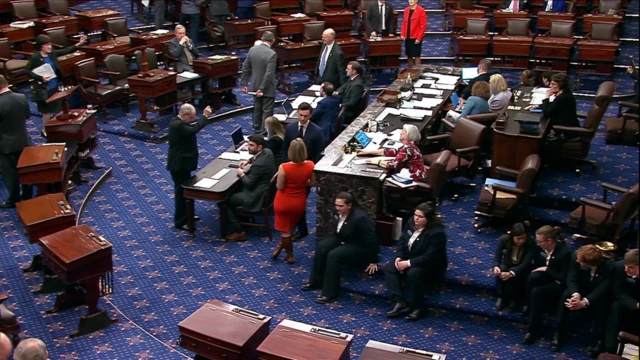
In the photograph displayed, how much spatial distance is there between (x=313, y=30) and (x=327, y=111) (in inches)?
157

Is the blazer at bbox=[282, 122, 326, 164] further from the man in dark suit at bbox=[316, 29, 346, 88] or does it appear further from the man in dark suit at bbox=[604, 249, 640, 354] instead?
the man in dark suit at bbox=[604, 249, 640, 354]

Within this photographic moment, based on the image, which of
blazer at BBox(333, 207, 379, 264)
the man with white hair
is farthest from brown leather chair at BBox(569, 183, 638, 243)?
the man with white hair

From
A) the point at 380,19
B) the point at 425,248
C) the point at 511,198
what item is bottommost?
the point at 425,248

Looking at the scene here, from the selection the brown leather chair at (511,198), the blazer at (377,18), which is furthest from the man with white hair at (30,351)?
the blazer at (377,18)

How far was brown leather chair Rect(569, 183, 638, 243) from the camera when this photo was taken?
7445 mm

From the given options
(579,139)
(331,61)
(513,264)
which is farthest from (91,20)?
(513,264)

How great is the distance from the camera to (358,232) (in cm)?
751

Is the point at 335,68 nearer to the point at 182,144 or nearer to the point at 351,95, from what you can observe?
the point at 351,95

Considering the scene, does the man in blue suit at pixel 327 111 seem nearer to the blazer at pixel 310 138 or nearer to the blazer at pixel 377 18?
the blazer at pixel 310 138

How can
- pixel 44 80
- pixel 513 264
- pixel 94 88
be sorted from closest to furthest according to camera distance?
pixel 513 264, pixel 44 80, pixel 94 88

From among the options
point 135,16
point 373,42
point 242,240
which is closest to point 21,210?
point 242,240

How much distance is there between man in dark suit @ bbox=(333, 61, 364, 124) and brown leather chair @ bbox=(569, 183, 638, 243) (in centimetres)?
367

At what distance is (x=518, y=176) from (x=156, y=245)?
4.03m

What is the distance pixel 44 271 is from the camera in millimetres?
7559
